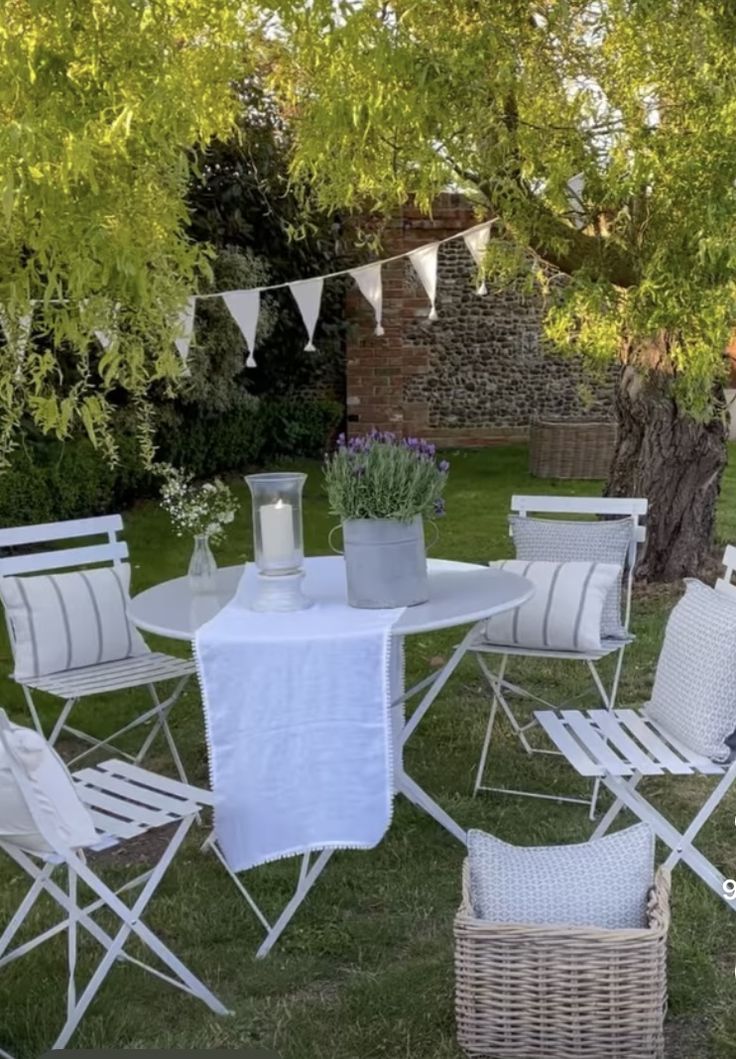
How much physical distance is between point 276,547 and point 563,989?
1313 mm

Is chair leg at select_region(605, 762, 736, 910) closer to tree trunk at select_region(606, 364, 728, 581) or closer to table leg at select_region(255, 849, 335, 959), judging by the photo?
table leg at select_region(255, 849, 335, 959)

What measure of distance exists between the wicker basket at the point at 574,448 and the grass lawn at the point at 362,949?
6.99 metres

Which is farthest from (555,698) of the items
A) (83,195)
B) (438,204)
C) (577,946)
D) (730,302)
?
(438,204)

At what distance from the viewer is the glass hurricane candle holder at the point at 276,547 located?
10.5 feet

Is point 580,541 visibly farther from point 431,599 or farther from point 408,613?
point 408,613

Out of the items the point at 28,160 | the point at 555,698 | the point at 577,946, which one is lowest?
the point at 555,698

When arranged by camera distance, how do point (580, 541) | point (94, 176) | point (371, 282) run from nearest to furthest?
point (94, 176), point (580, 541), point (371, 282)

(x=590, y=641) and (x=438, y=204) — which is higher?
(x=438, y=204)

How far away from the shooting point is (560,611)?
3.91 m

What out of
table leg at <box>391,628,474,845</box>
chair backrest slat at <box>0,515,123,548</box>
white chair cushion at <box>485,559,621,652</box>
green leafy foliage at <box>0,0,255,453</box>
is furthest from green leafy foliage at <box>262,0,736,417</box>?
table leg at <box>391,628,474,845</box>

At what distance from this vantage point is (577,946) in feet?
8.00

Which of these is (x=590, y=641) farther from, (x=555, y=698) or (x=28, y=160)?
(x=28, y=160)

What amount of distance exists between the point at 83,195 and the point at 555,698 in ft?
10.3

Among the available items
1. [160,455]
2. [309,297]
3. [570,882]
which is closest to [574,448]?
[160,455]
